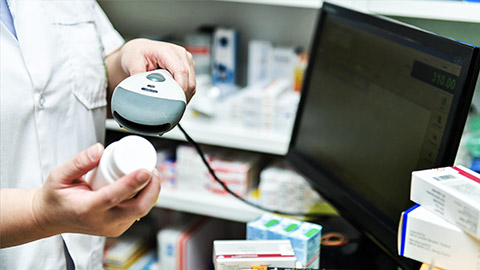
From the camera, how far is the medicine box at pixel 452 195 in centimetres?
55

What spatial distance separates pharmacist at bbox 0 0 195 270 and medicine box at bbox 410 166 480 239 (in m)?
0.36

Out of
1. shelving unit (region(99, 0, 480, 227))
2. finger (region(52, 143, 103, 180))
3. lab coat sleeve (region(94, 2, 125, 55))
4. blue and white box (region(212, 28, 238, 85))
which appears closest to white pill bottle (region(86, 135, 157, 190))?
finger (region(52, 143, 103, 180))

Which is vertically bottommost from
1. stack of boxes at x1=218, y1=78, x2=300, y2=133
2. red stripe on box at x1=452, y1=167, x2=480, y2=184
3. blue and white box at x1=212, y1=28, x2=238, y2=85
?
stack of boxes at x1=218, y1=78, x2=300, y2=133

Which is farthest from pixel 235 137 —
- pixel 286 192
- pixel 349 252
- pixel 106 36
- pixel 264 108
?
pixel 349 252

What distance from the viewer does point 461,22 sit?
0.87m

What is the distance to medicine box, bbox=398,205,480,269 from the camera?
0.57 m

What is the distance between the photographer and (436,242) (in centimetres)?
59

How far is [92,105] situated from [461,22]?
0.68m

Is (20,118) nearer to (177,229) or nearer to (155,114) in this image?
(155,114)

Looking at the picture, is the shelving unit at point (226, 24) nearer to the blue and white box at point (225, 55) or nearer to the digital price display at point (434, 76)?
the blue and white box at point (225, 55)

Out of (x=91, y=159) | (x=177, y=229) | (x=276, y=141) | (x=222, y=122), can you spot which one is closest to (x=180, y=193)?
(x=177, y=229)

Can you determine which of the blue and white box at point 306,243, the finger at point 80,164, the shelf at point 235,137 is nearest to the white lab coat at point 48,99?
the finger at point 80,164

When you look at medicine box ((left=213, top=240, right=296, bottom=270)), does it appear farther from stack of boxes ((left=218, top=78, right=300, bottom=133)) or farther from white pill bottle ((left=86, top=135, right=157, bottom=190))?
stack of boxes ((left=218, top=78, right=300, bottom=133))

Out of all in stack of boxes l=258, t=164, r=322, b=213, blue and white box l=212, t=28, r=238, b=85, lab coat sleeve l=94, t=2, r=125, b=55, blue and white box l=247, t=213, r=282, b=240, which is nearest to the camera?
blue and white box l=247, t=213, r=282, b=240
